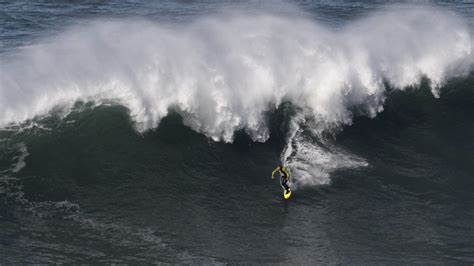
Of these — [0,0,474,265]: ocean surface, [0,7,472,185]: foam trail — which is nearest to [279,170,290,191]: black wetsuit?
[0,0,474,265]: ocean surface

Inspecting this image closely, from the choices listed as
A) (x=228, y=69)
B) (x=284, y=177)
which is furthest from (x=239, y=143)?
(x=228, y=69)

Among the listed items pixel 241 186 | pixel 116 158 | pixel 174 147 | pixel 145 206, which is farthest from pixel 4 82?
pixel 241 186

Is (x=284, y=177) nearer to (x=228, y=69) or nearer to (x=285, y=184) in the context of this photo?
(x=285, y=184)

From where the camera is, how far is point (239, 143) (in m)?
21.9

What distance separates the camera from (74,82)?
23.1 meters

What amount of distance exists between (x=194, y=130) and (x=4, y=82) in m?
8.28

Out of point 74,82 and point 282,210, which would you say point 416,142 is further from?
point 74,82

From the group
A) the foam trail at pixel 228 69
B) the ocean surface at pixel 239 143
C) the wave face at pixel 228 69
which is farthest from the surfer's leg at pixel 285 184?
the wave face at pixel 228 69

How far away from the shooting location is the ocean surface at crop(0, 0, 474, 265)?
1688cm

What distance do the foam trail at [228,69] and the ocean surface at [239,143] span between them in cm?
7

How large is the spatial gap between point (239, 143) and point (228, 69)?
3.88m

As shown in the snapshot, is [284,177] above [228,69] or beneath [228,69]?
beneath

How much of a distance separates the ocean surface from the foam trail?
0.07m

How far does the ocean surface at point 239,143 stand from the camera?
16875mm
